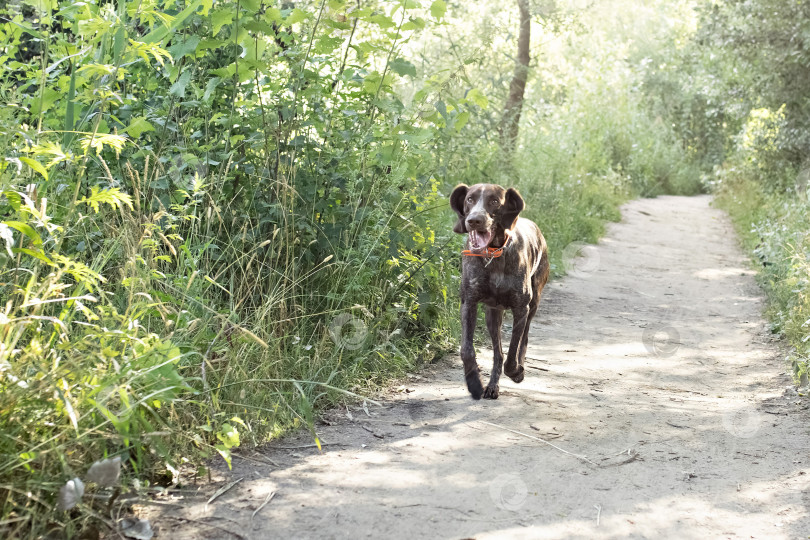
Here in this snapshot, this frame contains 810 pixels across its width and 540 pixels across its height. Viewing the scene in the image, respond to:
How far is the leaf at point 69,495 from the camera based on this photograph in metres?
2.77

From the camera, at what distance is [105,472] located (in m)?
2.87

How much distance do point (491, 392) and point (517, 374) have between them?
43 centimetres

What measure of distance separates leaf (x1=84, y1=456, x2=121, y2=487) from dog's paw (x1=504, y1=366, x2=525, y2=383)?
3.08 metres

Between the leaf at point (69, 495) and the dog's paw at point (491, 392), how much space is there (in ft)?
9.44

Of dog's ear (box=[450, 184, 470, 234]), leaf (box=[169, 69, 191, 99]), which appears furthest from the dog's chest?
leaf (box=[169, 69, 191, 99])

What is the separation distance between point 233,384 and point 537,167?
9.07 meters

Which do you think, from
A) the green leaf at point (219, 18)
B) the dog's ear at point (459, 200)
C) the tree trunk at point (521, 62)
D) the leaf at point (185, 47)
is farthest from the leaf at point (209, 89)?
the tree trunk at point (521, 62)

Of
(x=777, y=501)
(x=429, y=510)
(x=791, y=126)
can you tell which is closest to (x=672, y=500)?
(x=777, y=501)

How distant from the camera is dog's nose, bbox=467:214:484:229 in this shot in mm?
4984

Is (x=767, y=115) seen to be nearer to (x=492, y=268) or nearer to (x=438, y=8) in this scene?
(x=492, y=268)

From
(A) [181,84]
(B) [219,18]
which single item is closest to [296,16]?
(B) [219,18]

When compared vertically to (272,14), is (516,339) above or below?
below

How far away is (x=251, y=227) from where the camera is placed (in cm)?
518

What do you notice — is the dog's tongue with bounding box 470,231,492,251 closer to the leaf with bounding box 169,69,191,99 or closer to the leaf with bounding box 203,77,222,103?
the leaf with bounding box 203,77,222,103
